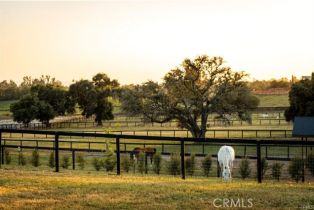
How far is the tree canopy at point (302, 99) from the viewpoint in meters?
43.1

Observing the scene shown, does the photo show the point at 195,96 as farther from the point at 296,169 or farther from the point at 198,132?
the point at 296,169

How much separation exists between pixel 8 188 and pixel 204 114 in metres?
33.8

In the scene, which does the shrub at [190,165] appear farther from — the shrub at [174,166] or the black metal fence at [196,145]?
the shrub at [174,166]

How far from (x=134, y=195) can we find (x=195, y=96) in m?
34.4

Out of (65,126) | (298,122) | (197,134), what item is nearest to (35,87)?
(65,126)

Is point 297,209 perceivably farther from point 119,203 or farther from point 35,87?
point 35,87

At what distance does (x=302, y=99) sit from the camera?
44344 mm

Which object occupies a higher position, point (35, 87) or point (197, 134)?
point (35, 87)

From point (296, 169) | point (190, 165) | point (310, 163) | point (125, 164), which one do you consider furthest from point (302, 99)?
point (125, 164)

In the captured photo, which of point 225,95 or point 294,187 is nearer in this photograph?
point 294,187

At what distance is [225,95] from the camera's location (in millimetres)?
41594

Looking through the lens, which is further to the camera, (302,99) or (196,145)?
(302,99)

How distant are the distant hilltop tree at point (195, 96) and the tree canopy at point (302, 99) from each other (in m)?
4.80

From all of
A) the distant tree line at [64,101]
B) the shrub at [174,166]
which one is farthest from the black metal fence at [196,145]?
the distant tree line at [64,101]
